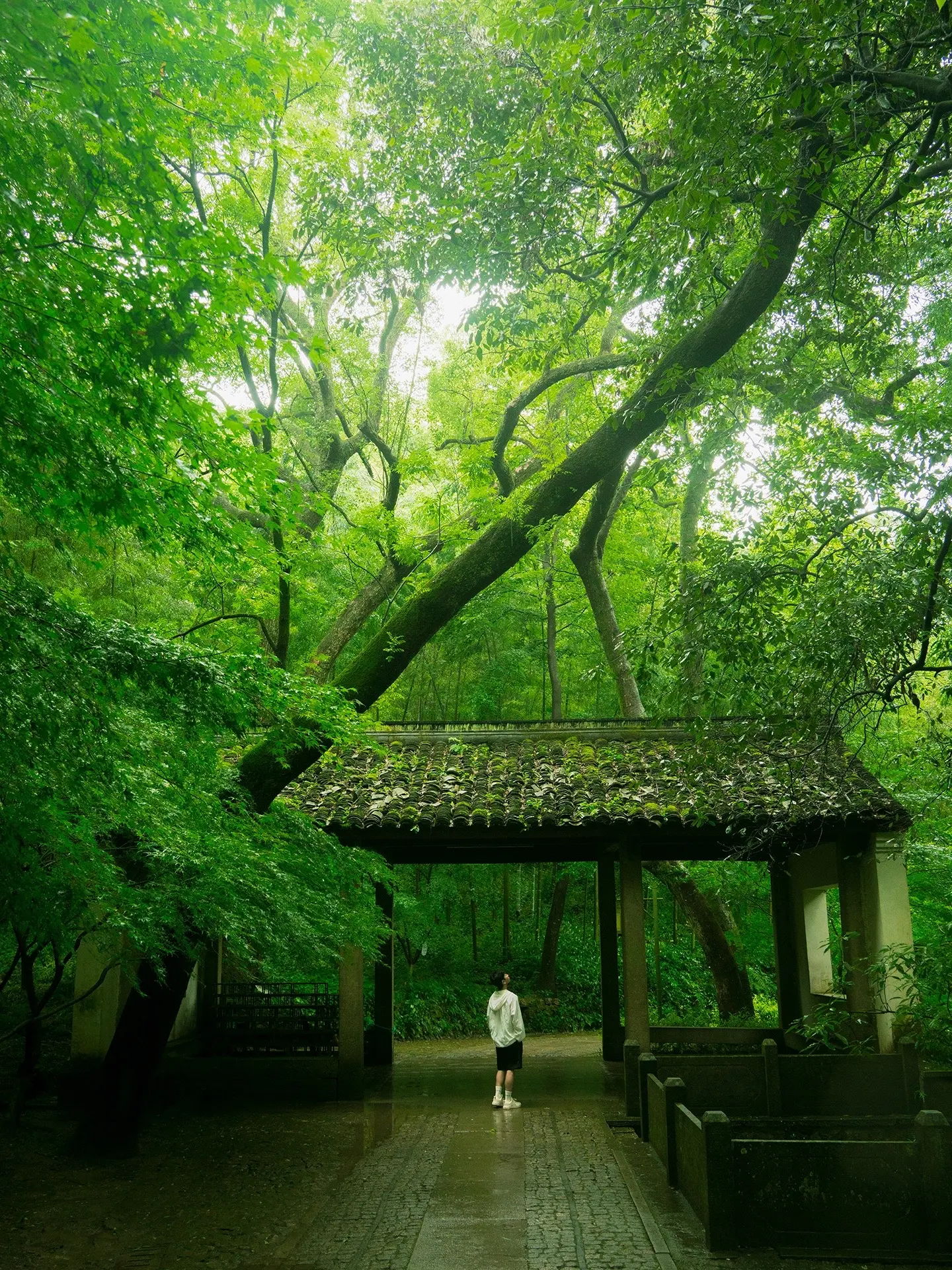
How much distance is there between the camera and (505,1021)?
10.0 metres

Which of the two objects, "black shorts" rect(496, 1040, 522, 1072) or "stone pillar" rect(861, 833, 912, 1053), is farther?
"stone pillar" rect(861, 833, 912, 1053)

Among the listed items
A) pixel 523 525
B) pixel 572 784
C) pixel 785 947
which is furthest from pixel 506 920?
pixel 523 525

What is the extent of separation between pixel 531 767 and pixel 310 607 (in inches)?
133

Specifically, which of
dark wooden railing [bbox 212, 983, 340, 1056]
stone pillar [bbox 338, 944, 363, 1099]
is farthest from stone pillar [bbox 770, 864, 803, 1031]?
dark wooden railing [bbox 212, 983, 340, 1056]

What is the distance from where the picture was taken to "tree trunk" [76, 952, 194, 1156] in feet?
26.7

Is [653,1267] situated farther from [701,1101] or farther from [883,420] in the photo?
[883,420]

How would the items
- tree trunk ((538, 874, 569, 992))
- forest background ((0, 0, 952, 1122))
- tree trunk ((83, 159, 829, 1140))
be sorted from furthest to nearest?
tree trunk ((538, 874, 569, 992)) < tree trunk ((83, 159, 829, 1140)) < forest background ((0, 0, 952, 1122))

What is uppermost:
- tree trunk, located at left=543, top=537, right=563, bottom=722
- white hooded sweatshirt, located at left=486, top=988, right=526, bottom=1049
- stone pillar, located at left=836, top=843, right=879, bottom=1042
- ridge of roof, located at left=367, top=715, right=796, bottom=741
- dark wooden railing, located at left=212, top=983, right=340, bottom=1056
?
tree trunk, located at left=543, top=537, right=563, bottom=722

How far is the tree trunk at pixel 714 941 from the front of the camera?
14.8m

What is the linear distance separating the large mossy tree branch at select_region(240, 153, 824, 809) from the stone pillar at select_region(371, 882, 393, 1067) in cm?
600

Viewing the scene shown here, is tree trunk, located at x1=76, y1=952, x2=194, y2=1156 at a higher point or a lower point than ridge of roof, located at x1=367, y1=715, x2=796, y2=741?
lower

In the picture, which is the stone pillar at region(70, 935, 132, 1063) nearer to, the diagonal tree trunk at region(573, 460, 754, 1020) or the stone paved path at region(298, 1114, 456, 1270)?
the stone paved path at region(298, 1114, 456, 1270)

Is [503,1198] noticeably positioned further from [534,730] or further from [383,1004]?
[383,1004]

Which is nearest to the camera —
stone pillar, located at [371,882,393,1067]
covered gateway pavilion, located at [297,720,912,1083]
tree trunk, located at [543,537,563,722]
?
covered gateway pavilion, located at [297,720,912,1083]
